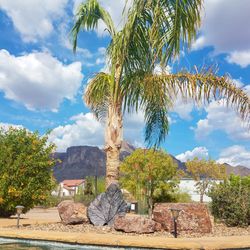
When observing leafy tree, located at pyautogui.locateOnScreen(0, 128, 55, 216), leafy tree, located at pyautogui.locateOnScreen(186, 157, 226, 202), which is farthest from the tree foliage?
leafy tree, located at pyautogui.locateOnScreen(186, 157, 226, 202)

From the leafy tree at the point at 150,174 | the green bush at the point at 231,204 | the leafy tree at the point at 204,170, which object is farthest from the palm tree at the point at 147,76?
the leafy tree at the point at 204,170

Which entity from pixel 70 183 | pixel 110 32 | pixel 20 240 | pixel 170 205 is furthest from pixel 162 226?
pixel 70 183

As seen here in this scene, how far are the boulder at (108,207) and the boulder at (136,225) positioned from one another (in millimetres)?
1019

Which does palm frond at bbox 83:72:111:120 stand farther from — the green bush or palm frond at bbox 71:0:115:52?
the green bush

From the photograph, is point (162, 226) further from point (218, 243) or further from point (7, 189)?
point (7, 189)

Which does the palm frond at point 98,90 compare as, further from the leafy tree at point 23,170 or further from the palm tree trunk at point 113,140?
the leafy tree at point 23,170

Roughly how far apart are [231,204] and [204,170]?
41.5 meters

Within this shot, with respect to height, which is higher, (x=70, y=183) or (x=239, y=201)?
(x=70, y=183)

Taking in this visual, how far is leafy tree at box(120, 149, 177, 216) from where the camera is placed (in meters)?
40.8

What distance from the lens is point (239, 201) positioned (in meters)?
15.2

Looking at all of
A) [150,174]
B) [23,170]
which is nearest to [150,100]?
[23,170]

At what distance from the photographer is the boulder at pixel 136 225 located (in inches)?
460

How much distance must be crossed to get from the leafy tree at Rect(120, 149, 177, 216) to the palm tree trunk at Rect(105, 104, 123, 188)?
27079mm

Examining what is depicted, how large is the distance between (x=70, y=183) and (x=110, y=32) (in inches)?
4656
